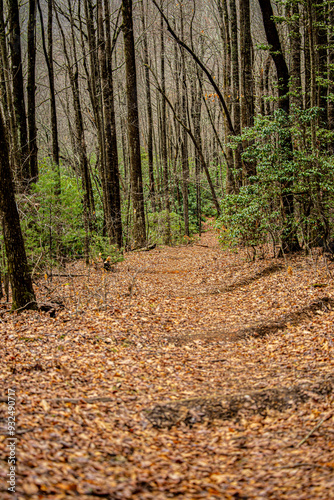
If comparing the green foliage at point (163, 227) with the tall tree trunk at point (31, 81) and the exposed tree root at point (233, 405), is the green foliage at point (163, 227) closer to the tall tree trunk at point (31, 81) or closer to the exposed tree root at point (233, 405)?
the tall tree trunk at point (31, 81)

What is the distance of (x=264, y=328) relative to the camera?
19.7 ft

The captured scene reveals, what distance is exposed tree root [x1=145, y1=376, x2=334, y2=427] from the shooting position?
362 centimetres

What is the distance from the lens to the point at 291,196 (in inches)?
372

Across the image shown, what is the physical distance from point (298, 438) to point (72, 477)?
73.9 inches

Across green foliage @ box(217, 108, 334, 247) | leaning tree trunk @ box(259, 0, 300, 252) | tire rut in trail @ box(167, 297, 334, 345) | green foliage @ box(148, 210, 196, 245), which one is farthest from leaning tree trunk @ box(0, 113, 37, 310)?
green foliage @ box(148, 210, 196, 245)

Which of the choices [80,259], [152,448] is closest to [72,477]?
[152,448]

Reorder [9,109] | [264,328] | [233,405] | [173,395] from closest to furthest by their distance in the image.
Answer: [233,405]
[173,395]
[264,328]
[9,109]

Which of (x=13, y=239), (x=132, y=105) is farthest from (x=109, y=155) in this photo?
(x=13, y=239)

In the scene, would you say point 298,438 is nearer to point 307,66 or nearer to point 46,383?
point 46,383

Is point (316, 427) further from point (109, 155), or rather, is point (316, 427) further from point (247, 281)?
point (109, 155)
